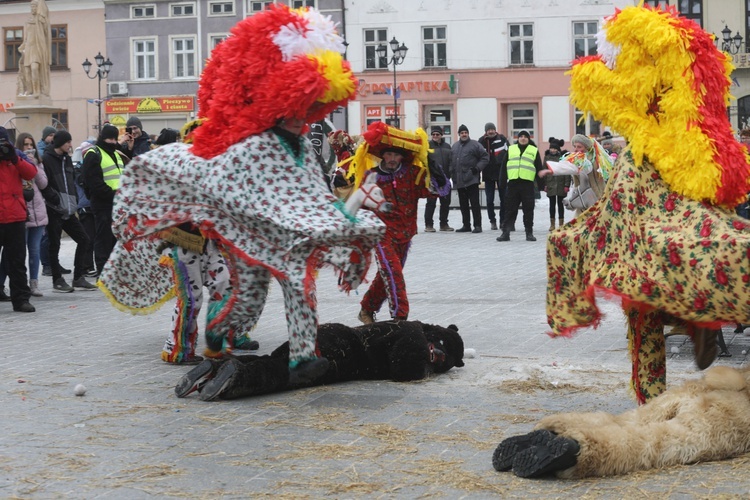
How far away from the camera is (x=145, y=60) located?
154 feet

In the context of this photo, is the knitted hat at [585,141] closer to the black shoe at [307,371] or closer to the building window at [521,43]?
the black shoe at [307,371]

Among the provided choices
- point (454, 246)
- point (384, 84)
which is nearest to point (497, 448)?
point (454, 246)

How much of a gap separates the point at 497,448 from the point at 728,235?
1311 millimetres

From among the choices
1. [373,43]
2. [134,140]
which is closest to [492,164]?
[134,140]

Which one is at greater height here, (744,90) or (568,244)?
(744,90)

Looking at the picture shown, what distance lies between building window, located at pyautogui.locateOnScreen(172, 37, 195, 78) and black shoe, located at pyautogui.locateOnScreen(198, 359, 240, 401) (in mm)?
41566

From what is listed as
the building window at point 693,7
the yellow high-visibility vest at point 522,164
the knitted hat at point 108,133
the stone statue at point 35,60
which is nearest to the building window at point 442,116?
the building window at point 693,7

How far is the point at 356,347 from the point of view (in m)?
Result: 6.77

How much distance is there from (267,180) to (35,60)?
19766 millimetres

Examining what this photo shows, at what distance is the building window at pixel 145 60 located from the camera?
46969 millimetres

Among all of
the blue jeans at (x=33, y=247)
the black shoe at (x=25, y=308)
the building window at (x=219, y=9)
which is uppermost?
the building window at (x=219, y=9)

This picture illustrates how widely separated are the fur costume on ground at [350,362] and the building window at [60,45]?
44.0 meters

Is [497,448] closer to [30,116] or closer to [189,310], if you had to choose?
[189,310]

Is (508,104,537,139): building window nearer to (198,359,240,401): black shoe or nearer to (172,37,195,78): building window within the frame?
(172,37,195,78): building window
